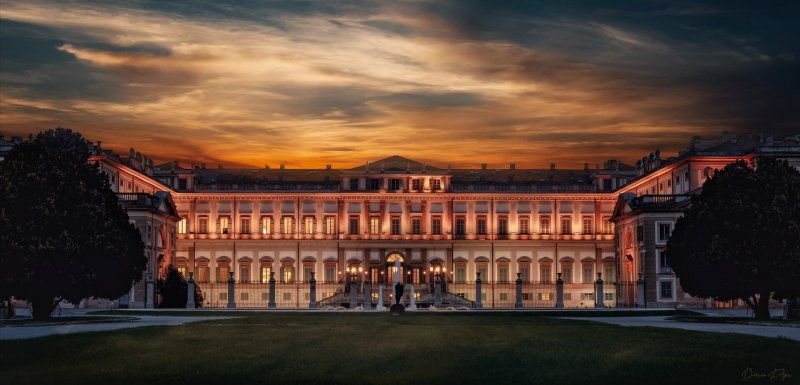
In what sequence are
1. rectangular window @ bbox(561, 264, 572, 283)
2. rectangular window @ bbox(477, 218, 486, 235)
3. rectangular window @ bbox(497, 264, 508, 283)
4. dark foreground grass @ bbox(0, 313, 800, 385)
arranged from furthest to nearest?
rectangular window @ bbox(477, 218, 486, 235), rectangular window @ bbox(497, 264, 508, 283), rectangular window @ bbox(561, 264, 572, 283), dark foreground grass @ bbox(0, 313, 800, 385)

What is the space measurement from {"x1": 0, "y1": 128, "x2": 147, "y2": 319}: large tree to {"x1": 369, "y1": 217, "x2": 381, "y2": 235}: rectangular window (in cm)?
5624

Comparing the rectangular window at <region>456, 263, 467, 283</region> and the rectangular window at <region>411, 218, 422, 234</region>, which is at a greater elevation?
the rectangular window at <region>411, 218, 422, 234</region>

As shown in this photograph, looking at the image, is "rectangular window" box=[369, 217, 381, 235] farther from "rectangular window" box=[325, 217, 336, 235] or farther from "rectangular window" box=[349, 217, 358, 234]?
"rectangular window" box=[325, 217, 336, 235]

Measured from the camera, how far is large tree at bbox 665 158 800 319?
45312 millimetres

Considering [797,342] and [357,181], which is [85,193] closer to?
[797,342]

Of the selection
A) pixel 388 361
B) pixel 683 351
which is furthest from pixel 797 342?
pixel 388 361

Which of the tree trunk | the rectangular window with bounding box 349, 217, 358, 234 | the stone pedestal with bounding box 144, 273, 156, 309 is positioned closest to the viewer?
the tree trunk

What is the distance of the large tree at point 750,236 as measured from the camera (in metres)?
45.3

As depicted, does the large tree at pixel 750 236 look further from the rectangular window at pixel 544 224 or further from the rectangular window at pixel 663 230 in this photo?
the rectangular window at pixel 544 224

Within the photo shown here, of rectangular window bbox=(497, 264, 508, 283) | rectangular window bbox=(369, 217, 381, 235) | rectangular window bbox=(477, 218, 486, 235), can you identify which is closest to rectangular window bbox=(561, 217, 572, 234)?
rectangular window bbox=(497, 264, 508, 283)

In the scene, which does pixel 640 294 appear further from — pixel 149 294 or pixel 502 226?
pixel 149 294

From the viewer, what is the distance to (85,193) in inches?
1800

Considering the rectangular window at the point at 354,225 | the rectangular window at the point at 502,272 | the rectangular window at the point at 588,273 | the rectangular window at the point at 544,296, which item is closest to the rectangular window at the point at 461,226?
the rectangular window at the point at 502,272

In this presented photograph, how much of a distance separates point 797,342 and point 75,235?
2779 cm
